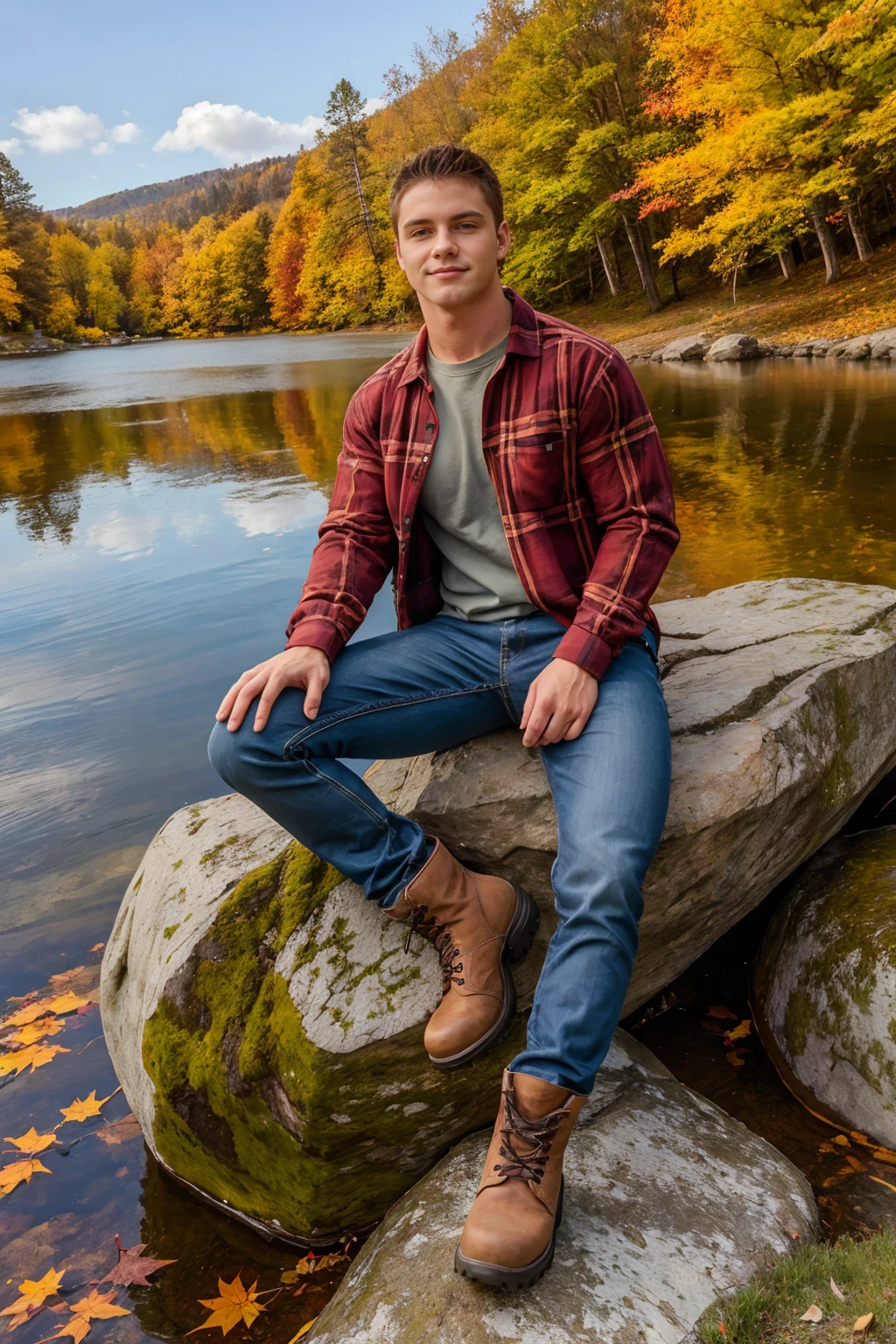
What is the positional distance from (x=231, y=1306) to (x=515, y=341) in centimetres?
273

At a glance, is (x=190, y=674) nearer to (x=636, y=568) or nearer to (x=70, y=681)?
(x=70, y=681)

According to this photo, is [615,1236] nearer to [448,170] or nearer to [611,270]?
[448,170]

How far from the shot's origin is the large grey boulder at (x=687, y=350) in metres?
20.0

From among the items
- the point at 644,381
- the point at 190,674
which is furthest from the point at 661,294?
the point at 190,674

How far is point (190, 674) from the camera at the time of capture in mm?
6605

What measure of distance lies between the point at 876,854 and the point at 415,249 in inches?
94.5

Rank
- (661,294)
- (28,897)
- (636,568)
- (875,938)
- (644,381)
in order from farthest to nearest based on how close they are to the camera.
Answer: (661,294) → (644,381) → (28,897) → (875,938) → (636,568)

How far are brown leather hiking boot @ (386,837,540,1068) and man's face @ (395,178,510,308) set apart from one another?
5.03 feet

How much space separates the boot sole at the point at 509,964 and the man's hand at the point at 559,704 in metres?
0.48

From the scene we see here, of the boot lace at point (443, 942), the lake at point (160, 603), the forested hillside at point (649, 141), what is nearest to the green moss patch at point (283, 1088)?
the boot lace at point (443, 942)

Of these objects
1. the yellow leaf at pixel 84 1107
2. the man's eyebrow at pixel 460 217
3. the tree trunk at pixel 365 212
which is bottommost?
the yellow leaf at pixel 84 1107

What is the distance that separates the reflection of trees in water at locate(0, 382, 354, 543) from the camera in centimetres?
1320

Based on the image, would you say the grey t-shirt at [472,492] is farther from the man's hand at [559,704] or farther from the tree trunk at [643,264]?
the tree trunk at [643,264]

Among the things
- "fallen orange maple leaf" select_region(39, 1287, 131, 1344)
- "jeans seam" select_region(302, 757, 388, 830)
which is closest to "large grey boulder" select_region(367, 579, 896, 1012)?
"jeans seam" select_region(302, 757, 388, 830)
